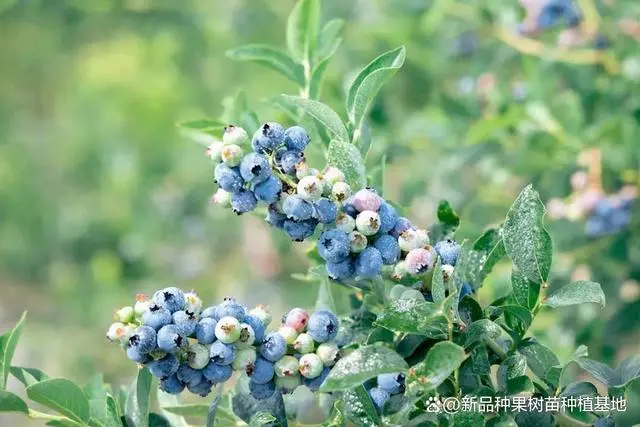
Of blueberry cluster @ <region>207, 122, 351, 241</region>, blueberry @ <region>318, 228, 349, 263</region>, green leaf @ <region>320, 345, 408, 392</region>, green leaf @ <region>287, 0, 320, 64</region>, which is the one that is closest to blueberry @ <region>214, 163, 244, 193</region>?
blueberry cluster @ <region>207, 122, 351, 241</region>

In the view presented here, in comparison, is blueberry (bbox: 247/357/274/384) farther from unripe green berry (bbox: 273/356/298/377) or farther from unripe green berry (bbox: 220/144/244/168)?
unripe green berry (bbox: 220/144/244/168)

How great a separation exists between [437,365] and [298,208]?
0.21 m

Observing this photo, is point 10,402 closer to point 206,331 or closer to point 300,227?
point 206,331

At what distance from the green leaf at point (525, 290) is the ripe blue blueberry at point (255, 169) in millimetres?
313

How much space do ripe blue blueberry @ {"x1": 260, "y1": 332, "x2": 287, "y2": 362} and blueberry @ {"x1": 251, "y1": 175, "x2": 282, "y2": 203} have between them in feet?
0.51

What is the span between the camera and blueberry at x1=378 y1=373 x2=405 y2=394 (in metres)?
0.99

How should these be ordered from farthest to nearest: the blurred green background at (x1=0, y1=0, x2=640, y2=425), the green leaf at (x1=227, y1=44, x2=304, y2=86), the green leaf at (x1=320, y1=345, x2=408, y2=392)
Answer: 1. the blurred green background at (x1=0, y1=0, x2=640, y2=425)
2. the green leaf at (x1=227, y1=44, x2=304, y2=86)
3. the green leaf at (x1=320, y1=345, x2=408, y2=392)

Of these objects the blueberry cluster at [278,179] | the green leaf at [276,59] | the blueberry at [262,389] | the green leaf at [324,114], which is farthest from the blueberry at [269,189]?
the green leaf at [276,59]

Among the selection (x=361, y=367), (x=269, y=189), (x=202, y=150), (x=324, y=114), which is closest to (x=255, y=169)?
(x=269, y=189)

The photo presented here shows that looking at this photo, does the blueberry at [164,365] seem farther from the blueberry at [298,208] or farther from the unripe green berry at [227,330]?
the blueberry at [298,208]

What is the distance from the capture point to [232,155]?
0.92 m

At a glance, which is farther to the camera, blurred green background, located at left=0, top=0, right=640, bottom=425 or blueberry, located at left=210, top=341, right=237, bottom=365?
blurred green background, located at left=0, top=0, right=640, bottom=425

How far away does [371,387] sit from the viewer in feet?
3.41

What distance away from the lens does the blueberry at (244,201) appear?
92cm
